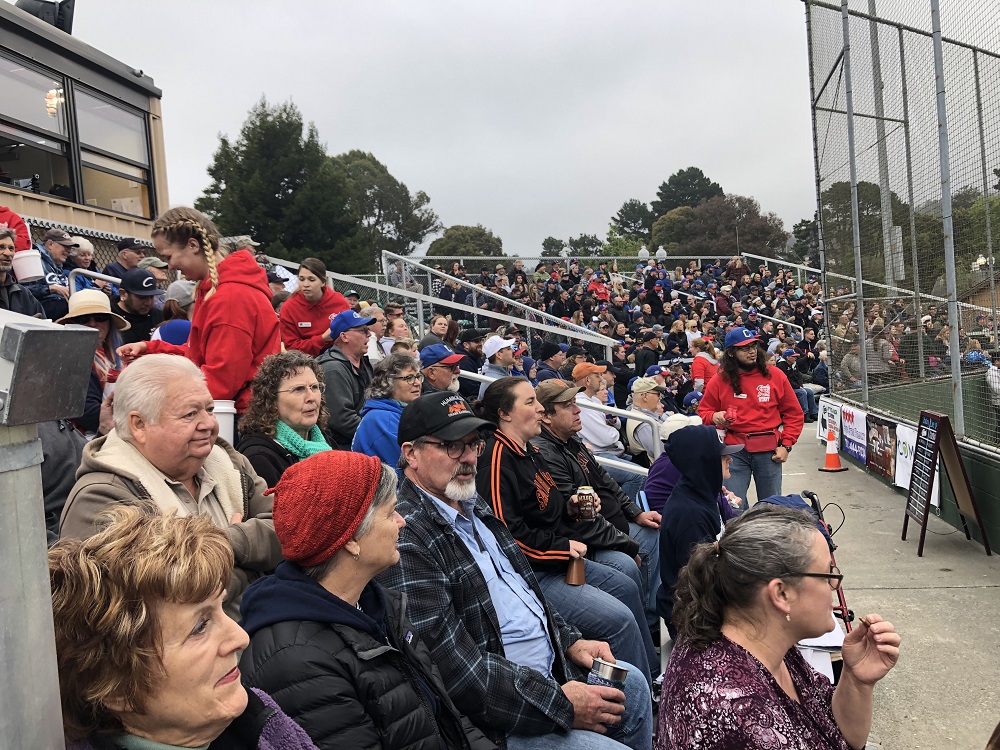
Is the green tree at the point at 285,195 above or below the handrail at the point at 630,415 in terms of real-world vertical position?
above

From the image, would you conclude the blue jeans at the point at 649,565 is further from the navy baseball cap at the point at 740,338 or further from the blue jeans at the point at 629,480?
the navy baseball cap at the point at 740,338

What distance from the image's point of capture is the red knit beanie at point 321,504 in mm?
2264

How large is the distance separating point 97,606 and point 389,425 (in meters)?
2.98

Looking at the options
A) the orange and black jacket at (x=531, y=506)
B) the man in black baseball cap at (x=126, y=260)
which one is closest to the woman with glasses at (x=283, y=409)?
the orange and black jacket at (x=531, y=506)

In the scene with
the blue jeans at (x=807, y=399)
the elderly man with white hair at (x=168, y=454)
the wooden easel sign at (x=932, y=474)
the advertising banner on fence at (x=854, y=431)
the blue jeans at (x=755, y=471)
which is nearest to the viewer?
the elderly man with white hair at (x=168, y=454)

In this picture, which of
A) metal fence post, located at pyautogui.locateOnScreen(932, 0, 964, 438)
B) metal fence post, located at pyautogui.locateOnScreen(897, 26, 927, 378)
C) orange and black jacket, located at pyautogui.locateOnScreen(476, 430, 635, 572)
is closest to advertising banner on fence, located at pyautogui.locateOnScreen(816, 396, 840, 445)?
metal fence post, located at pyautogui.locateOnScreen(897, 26, 927, 378)

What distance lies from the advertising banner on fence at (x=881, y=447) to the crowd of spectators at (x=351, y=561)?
184 inches

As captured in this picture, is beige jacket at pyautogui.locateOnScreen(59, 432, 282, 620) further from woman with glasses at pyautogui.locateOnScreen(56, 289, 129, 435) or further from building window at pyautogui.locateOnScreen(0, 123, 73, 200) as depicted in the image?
building window at pyautogui.locateOnScreen(0, 123, 73, 200)

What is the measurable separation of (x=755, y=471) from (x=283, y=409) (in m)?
4.84

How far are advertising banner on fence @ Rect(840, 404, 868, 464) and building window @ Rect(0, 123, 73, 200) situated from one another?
11345 mm

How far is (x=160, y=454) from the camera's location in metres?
2.61

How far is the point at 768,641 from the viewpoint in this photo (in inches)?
95.5

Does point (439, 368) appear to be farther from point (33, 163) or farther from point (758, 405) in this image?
point (33, 163)

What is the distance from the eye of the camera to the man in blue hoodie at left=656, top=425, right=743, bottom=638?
421 centimetres
